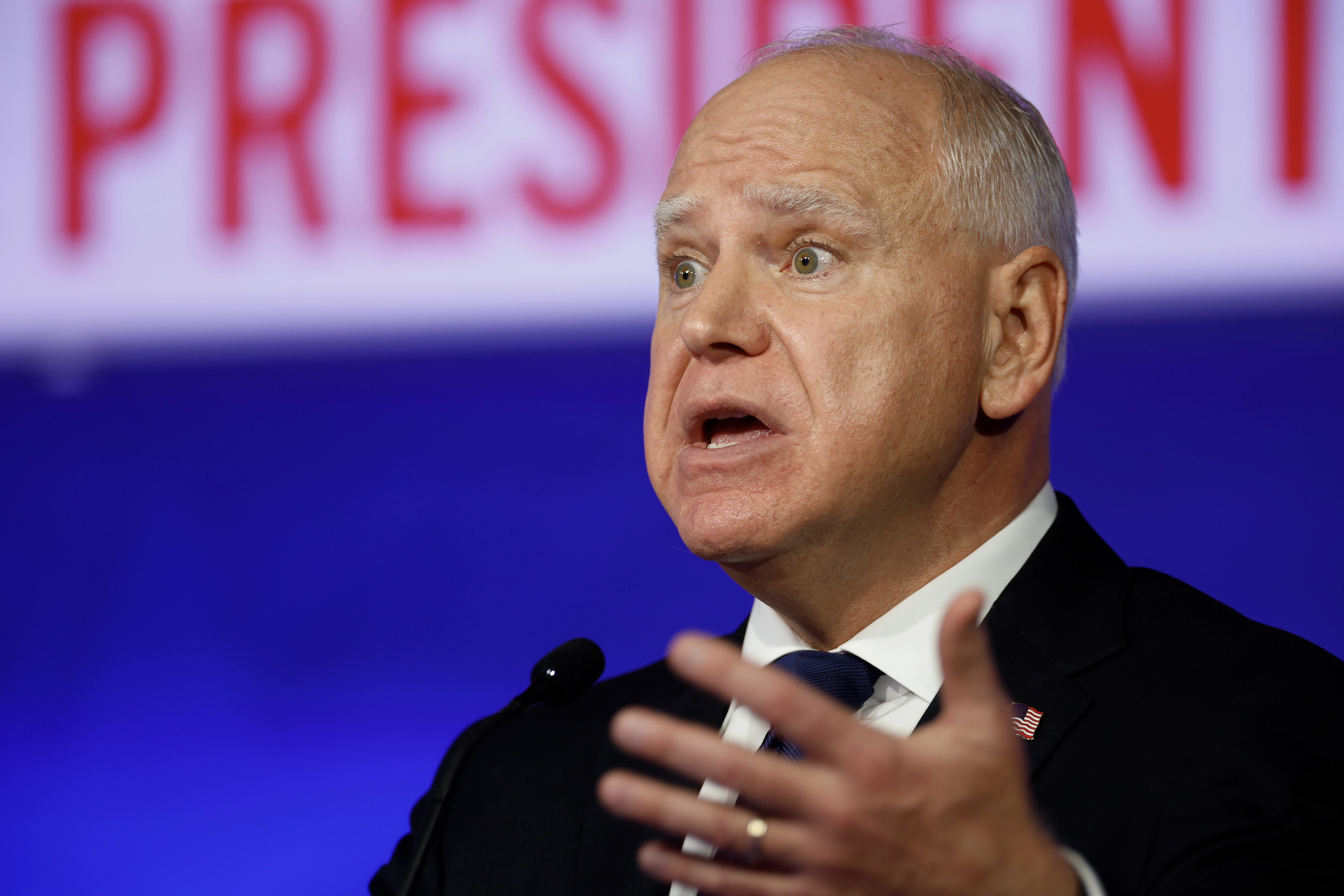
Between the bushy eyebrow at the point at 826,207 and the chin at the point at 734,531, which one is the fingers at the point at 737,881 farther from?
the bushy eyebrow at the point at 826,207

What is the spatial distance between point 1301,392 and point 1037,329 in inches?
40.7

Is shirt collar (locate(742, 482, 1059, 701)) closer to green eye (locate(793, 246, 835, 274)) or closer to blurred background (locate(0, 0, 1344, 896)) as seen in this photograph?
green eye (locate(793, 246, 835, 274))

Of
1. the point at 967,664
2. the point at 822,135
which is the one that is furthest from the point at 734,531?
the point at 967,664

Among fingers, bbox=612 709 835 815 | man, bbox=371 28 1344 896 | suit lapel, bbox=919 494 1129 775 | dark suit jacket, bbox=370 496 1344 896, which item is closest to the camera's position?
fingers, bbox=612 709 835 815

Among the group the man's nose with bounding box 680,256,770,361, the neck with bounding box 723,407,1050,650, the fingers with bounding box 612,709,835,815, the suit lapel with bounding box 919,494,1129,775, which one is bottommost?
the fingers with bounding box 612,709,835,815

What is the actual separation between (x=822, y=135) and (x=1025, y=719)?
28.6 inches

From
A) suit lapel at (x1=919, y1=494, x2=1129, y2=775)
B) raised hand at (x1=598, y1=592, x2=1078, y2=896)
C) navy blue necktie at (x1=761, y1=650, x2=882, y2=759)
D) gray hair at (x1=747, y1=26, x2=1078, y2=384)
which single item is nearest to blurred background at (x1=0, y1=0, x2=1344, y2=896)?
gray hair at (x1=747, y1=26, x2=1078, y2=384)

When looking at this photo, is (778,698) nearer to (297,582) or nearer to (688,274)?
(688,274)

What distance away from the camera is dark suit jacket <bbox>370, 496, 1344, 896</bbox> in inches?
47.4

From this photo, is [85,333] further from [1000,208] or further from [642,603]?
[1000,208]

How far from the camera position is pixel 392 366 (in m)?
2.85

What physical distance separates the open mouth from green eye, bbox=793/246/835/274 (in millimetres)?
188

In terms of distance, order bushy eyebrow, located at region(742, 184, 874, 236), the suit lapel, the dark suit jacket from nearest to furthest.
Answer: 1. the dark suit jacket
2. the suit lapel
3. bushy eyebrow, located at region(742, 184, 874, 236)

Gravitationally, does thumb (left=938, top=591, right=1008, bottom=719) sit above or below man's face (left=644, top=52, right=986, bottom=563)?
below
